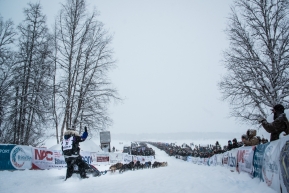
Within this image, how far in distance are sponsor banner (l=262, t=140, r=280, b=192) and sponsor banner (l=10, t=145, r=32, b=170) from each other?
8869mm

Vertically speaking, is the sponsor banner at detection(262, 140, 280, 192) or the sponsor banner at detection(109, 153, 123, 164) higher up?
the sponsor banner at detection(262, 140, 280, 192)

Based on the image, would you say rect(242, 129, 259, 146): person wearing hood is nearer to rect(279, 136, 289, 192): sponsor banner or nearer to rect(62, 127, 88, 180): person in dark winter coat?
rect(279, 136, 289, 192): sponsor banner

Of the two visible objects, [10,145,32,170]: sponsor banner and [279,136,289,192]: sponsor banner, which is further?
[10,145,32,170]: sponsor banner

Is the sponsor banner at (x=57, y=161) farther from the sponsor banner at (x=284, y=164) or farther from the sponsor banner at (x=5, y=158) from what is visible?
the sponsor banner at (x=284, y=164)

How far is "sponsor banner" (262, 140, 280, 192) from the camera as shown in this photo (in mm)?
4164

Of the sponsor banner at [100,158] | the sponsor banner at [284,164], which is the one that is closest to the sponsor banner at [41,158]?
the sponsor banner at [100,158]

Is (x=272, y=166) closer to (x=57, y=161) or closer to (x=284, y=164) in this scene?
(x=284, y=164)

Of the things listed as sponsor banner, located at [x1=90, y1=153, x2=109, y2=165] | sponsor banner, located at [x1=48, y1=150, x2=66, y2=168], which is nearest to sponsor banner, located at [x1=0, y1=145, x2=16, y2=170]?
sponsor banner, located at [x1=48, y1=150, x2=66, y2=168]

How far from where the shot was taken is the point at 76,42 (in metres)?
16.2

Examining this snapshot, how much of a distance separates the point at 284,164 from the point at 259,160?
2122mm

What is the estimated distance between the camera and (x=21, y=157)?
8.64 meters

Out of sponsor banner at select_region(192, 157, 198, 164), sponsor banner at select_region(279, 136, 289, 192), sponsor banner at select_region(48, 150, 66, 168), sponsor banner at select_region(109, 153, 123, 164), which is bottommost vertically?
sponsor banner at select_region(192, 157, 198, 164)

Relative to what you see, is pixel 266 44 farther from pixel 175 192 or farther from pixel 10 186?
pixel 10 186

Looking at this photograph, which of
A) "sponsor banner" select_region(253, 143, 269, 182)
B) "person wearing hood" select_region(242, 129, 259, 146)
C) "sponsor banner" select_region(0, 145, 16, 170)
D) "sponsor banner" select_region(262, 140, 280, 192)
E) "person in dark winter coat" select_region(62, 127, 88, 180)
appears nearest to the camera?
"sponsor banner" select_region(262, 140, 280, 192)
